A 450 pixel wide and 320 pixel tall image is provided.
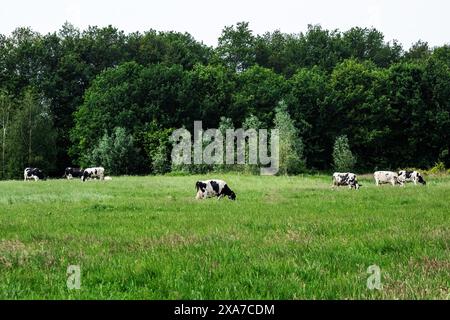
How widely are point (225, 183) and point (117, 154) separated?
4463cm

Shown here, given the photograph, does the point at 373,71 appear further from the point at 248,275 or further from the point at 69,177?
the point at 248,275

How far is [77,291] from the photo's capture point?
6.70 m

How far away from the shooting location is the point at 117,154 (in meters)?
68.9

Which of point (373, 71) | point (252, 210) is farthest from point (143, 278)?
point (373, 71)

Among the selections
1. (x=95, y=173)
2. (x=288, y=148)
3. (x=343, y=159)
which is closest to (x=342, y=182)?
(x=288, y=148)

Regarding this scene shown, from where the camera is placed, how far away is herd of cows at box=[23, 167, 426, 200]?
26.8 metres

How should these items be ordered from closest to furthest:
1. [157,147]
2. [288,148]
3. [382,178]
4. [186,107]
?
[382,178]
[288,148]
[157,147]
[186,107]

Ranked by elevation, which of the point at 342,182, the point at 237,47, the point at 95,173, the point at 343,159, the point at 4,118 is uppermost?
the point at 237,47

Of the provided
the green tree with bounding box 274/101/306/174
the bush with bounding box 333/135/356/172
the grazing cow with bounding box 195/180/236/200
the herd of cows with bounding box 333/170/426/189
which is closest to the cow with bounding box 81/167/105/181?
the green tree with bounding box 274/101/306/174

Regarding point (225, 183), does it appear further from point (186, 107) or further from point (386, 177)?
point (186, 107)

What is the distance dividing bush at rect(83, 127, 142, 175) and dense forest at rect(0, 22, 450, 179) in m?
0.17

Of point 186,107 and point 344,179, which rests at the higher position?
point 186,107

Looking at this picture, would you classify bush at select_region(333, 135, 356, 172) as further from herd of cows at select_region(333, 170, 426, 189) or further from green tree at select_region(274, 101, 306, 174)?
herd of cows at select_region(333, 170, 426, 189)

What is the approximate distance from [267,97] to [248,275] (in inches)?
2935
